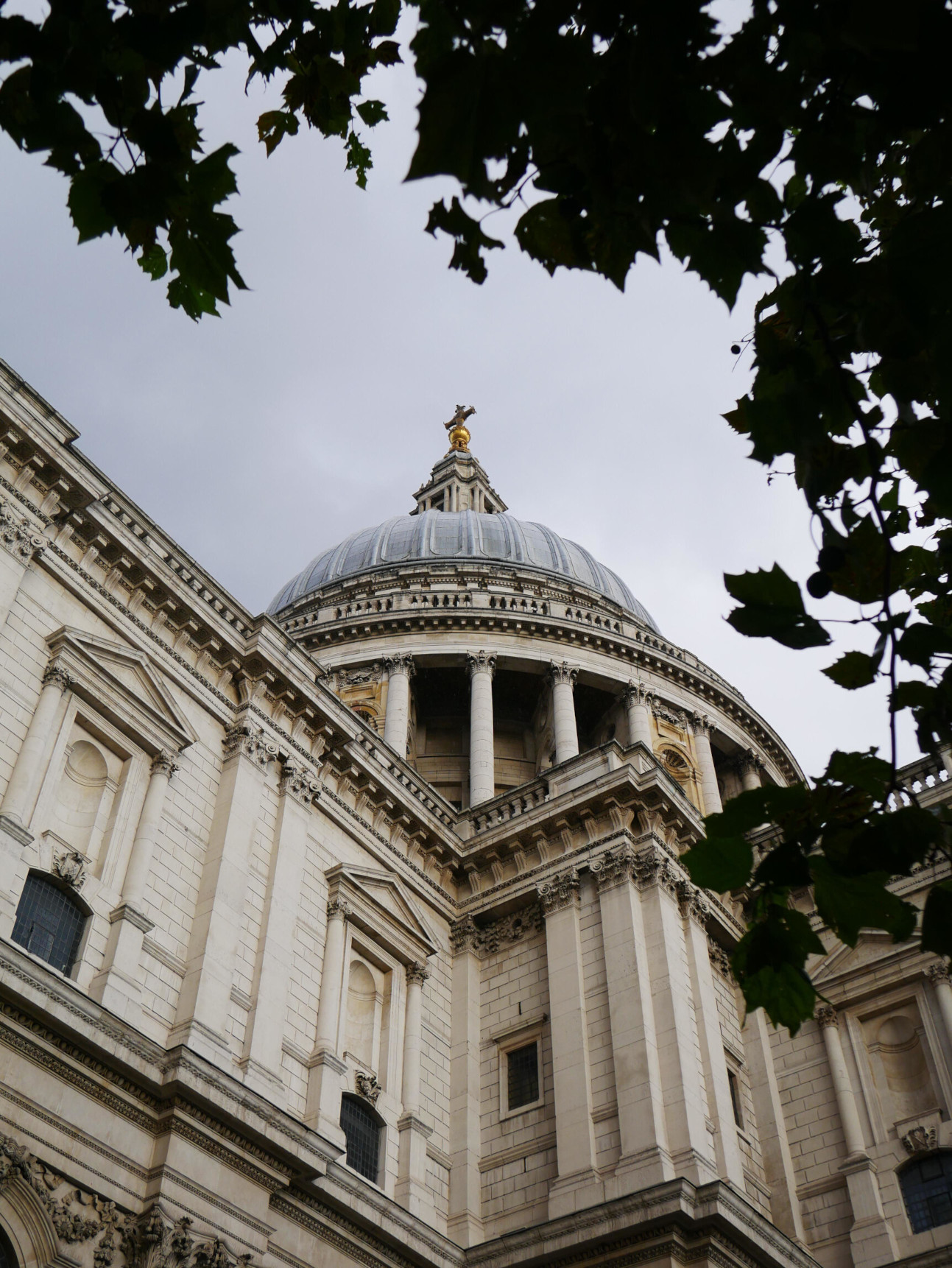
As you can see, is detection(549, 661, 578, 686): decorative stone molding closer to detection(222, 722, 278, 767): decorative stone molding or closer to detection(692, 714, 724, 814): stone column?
detection(692, 714, 724, 814): stone column

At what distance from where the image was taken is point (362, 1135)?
18.3m

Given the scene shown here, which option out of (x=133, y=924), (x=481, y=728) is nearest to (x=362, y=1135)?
(x=133, y=924)

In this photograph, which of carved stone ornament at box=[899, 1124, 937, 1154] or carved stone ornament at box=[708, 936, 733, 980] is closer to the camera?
carved stone ornament at box=[899, 1124, 937, 1154]

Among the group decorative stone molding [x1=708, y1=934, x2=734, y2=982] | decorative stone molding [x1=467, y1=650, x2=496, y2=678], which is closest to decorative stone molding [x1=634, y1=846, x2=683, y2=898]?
decorative stone molding [x1=708, y1=934, x2=734, y2=982]

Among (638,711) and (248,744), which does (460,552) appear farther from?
(248,744)

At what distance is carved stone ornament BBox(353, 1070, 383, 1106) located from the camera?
18.5 meters

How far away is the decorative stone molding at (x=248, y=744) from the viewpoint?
19.4m

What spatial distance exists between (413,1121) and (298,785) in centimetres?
547

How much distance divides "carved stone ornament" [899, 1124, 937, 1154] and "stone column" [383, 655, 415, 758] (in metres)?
18.7

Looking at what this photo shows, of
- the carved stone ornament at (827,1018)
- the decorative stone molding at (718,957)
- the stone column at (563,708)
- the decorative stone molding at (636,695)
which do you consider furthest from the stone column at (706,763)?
the carved stone ornament at (827,1018)

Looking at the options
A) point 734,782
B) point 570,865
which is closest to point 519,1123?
point 570,865

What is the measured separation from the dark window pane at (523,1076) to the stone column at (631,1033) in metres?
1.85

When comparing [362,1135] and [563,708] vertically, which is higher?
[563,708]

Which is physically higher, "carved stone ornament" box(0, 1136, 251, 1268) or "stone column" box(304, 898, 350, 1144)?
"stone column" box(304, 898, 350, 1144)
